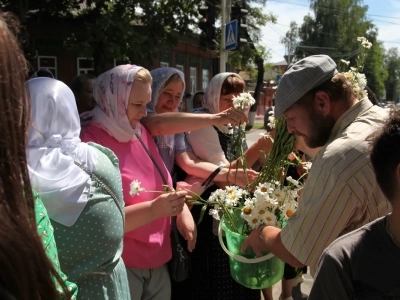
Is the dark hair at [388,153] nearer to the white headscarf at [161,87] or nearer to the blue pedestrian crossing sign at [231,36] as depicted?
the white headscarf at [161,87]

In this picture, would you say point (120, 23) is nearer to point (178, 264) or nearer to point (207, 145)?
point (207, 145)

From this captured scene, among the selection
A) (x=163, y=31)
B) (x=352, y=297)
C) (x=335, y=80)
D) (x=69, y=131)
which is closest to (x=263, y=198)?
(x=335, y=80)

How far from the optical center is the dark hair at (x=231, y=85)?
9.91 ft

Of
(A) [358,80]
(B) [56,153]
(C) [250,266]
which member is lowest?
(C) [250,266]

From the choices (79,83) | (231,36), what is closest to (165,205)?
(79,83)

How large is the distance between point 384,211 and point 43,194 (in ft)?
3.82

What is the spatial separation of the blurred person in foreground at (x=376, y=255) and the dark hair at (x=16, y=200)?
0.79 meters

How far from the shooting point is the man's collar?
6.08 ft

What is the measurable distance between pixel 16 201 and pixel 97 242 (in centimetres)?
69

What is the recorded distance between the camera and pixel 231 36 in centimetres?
1026

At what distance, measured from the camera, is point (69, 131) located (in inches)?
57.4

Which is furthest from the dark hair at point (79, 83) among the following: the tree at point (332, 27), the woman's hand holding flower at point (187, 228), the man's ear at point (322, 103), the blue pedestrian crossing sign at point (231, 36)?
the tree at point (332, 27)

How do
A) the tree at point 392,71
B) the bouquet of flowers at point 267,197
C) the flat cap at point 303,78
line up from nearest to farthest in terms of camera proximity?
the flat cap at point 303,78 → the bouquet of flowers at point 267,197 → the tree at point 392,71

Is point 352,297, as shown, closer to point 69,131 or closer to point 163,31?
point 69,131
